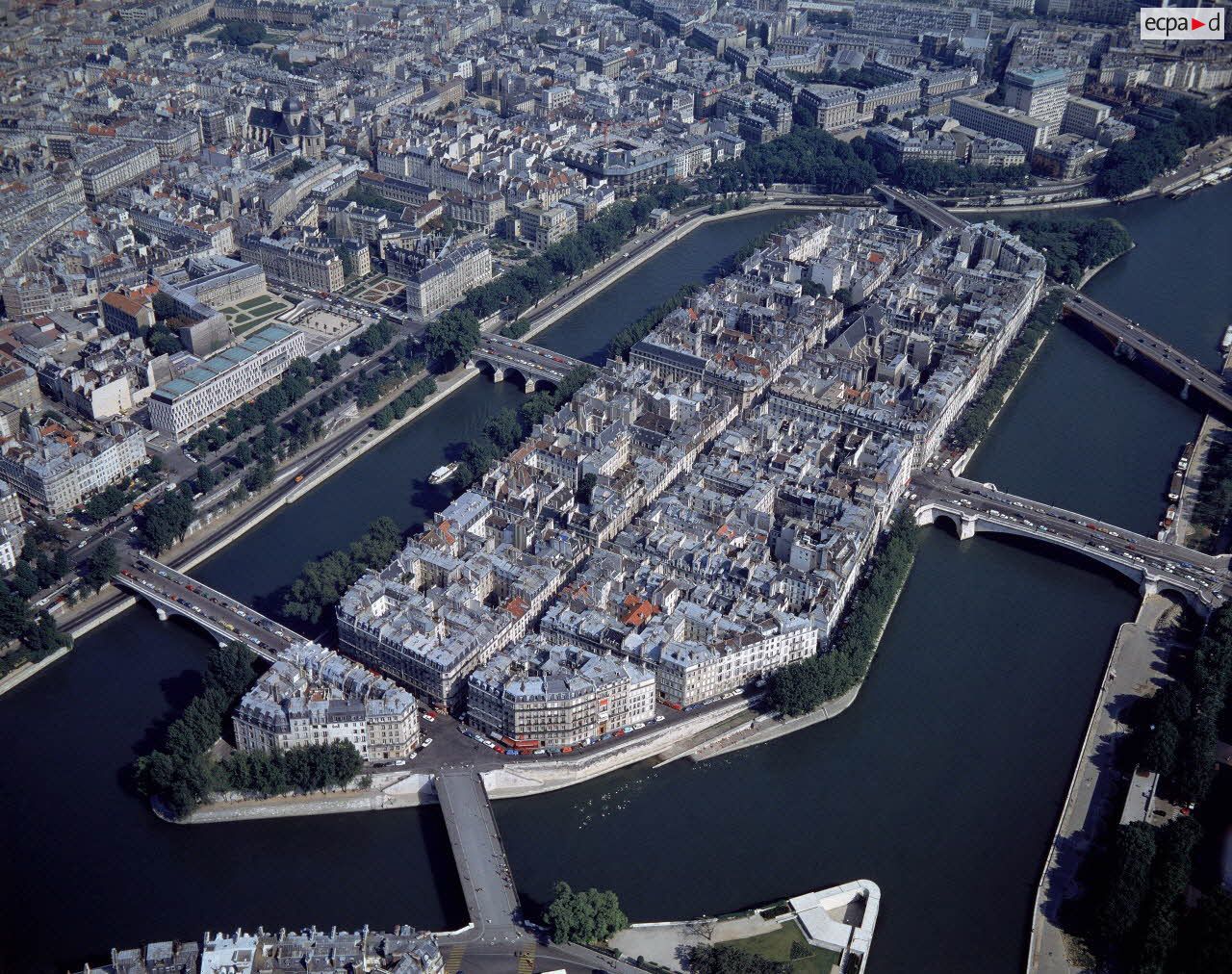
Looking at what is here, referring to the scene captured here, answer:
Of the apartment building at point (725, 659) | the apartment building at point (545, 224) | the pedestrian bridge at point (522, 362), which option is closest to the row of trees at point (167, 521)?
the pedestrian bridge at point (522, 362)

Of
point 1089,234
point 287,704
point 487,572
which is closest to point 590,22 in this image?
point 1089,234

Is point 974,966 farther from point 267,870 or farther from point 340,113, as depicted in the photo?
point 340,113

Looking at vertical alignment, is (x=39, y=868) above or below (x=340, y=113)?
below

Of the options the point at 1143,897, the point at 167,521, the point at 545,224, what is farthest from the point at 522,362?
the point at 1143,897

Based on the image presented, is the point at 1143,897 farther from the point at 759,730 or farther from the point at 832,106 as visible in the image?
the point at 832,106

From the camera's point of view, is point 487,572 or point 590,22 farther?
point 590,22

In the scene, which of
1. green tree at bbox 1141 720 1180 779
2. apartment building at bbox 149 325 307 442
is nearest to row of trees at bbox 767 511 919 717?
green tree at bbox 1141 720 1180 779
